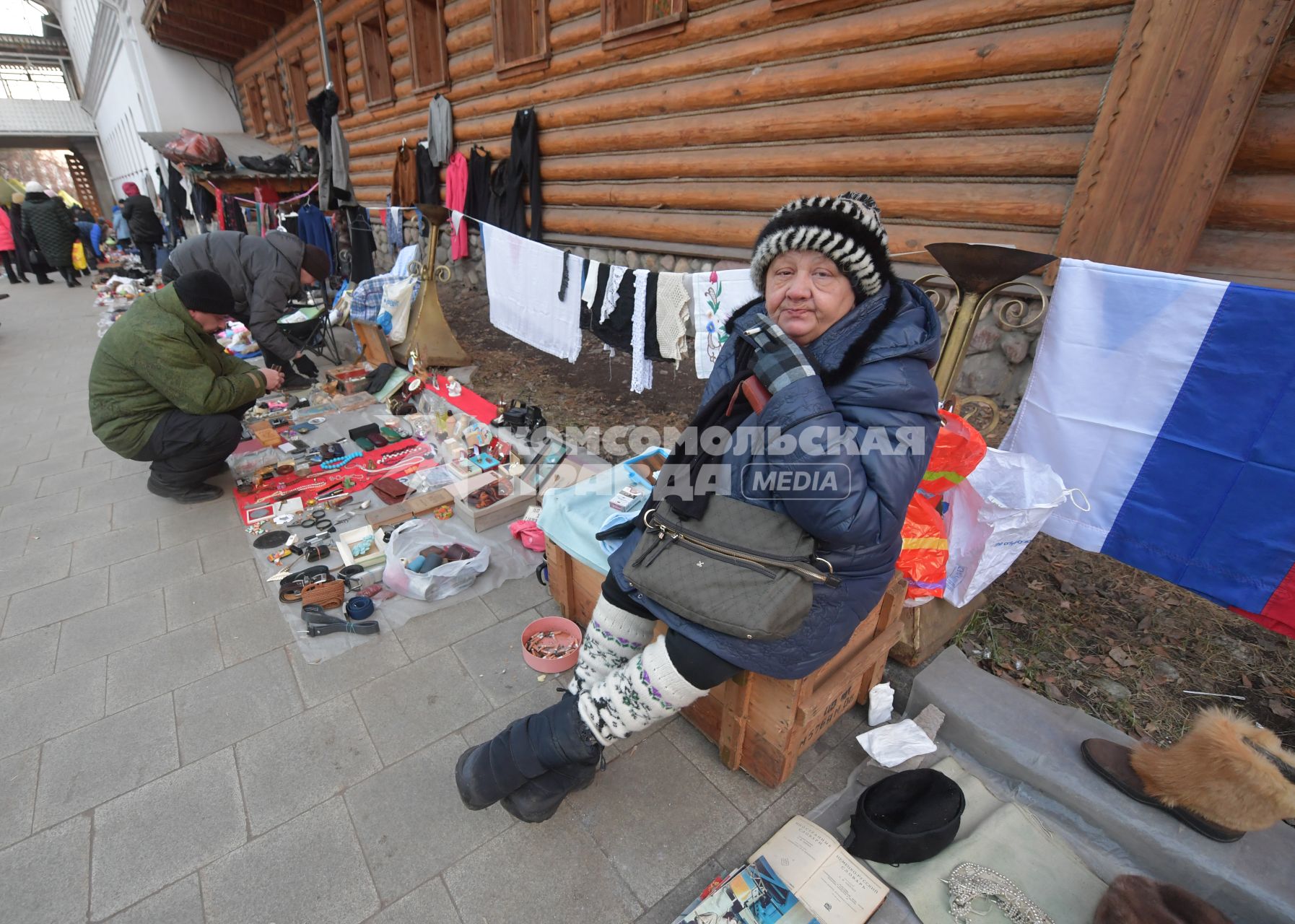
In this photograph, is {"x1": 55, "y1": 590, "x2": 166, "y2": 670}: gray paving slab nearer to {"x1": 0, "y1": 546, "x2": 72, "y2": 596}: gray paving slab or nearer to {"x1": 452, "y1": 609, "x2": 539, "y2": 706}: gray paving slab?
{"x1": 0, "y1": 546, "x2": 72, "y2": 596}: gray paving slab

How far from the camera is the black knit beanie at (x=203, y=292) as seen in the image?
11.1ft

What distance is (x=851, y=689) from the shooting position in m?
2.22

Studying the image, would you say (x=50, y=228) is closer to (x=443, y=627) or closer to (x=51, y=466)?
Answer: (x=51, y=466)

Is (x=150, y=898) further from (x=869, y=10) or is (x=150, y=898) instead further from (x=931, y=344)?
(x=869, y=10)

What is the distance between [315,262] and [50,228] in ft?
38.9

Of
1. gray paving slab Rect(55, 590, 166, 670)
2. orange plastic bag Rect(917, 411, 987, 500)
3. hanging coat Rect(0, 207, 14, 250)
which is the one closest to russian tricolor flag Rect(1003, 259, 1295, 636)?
orange plastic bag Rect(917, 411, 987, 500)

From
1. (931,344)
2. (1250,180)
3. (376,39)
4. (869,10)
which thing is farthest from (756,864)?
(376,39)

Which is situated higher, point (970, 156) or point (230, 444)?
point (970, 156)

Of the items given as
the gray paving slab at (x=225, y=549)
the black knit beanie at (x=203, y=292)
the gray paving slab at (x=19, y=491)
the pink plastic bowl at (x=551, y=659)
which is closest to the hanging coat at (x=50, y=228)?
the gray paving slab at (x=19, y=491)

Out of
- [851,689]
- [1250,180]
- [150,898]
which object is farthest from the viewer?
[1250,180]

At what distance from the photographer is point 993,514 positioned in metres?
2.29

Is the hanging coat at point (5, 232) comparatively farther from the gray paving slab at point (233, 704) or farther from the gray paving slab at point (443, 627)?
the gray paving slab at point (443, 627)

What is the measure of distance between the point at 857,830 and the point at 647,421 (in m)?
3.81

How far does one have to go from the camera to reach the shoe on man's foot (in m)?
3.86
